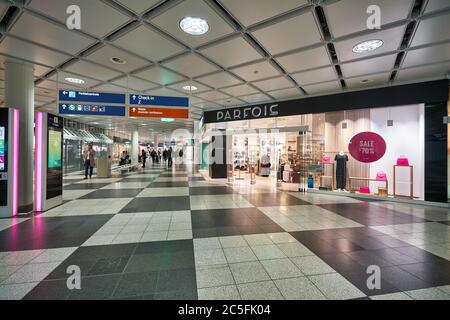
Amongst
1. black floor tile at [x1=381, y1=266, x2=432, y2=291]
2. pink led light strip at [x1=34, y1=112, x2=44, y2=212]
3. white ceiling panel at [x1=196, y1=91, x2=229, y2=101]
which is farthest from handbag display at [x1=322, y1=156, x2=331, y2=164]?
pink led light strip at [x1=34, y1=112, x2=44, y2=212]

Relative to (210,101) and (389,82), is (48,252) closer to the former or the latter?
(210,101)

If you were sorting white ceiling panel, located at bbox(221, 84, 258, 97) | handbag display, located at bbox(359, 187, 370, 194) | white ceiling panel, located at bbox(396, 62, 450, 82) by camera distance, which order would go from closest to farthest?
white ceiling panel, located at bbox(396, 62, 450, 82) → white ceiling panel, located at bbox(221, 84, 258, 97) → handbag display, located at bbox(359, 187, 370, 194)

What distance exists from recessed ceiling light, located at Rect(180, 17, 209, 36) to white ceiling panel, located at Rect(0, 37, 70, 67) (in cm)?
290

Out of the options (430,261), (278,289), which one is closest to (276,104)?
(430,261)

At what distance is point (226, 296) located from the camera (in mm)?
1933

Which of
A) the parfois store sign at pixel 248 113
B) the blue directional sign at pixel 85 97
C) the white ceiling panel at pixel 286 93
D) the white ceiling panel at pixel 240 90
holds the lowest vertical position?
the blue directional sign at pixel 85 97

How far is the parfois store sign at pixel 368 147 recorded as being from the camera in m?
6.76

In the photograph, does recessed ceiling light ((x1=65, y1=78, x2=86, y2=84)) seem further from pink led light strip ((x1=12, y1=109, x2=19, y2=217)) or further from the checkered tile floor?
the checkered tile floor

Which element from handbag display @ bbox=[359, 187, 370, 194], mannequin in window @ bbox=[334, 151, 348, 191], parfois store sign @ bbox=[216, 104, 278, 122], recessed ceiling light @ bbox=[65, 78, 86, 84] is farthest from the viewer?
parfois store sign @ bbox=[216, 104, 278, 122]

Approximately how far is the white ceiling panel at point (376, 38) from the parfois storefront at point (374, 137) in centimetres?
254

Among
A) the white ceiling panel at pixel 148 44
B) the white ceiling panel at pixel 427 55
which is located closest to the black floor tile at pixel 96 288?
the white ceiling panel at pixel 148 44

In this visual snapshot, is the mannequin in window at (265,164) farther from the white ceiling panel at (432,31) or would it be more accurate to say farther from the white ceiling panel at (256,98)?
the white ceiling panel at (432,31)

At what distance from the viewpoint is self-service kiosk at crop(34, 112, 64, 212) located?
4590 mm

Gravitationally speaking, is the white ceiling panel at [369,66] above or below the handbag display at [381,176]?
above
